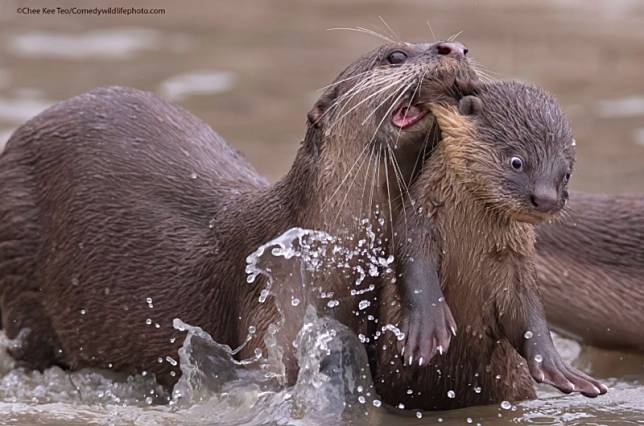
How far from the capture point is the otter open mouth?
4.00 m

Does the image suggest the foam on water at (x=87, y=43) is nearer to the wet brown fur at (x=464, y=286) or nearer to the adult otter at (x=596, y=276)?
the adult otter at (x=596, y=276)

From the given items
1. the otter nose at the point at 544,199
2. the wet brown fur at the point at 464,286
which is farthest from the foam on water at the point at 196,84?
the otter nose at the point at 544,199

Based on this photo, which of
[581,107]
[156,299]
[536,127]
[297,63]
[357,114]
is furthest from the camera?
[297,63]

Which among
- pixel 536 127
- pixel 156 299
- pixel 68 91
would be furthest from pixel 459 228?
pixel 68 91

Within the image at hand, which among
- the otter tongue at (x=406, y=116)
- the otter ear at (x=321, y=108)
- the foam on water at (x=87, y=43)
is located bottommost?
the otter tongue at (x=406, y=116)

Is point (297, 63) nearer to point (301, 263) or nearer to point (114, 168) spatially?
point (114, 168)

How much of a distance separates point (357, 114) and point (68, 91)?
452 centimetres

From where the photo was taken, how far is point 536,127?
381 cm

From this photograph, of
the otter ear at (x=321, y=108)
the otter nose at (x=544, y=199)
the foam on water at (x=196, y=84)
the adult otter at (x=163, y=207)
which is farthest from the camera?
the foam on water at (x=196, y=84)

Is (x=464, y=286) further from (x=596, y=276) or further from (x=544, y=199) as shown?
(x=596, y=276)

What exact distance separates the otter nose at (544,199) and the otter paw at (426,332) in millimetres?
347

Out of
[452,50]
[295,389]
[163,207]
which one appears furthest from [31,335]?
[452,50]

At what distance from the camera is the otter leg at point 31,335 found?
4.79 m

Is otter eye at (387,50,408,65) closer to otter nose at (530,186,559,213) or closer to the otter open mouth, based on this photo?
the otter open mouth
